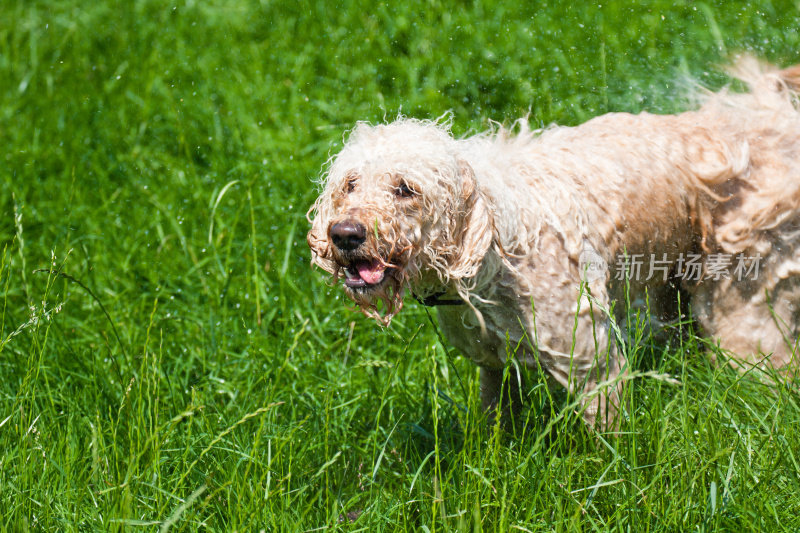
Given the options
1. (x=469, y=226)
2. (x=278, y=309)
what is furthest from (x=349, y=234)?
(x=278, y=309)

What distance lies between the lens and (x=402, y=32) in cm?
610

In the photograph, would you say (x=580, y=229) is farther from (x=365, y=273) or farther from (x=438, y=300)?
(x=365, y=273)

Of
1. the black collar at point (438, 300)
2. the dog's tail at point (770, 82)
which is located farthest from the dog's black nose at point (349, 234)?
the dog's tail at point (770, 82)

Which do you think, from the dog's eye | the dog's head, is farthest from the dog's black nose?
the dog's eye

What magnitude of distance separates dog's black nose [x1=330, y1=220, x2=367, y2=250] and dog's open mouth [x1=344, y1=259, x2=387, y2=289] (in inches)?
3.5

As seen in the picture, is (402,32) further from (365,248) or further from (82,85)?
(365,248)

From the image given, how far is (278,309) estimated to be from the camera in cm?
452

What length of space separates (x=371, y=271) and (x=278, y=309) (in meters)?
1.65

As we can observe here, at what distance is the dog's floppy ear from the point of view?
306 centimetres

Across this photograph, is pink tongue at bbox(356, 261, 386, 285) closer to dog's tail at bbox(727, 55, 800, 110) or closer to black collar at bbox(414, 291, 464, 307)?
black collar at bbox(414, 291, 464, 307)

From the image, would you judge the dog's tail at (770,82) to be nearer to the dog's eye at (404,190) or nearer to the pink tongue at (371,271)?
the dog's eye at (404,190)

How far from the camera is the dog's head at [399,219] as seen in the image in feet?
9.61

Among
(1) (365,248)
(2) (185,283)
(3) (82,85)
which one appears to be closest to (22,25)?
(3) (82,85)

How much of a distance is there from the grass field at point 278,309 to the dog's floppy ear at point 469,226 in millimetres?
382
